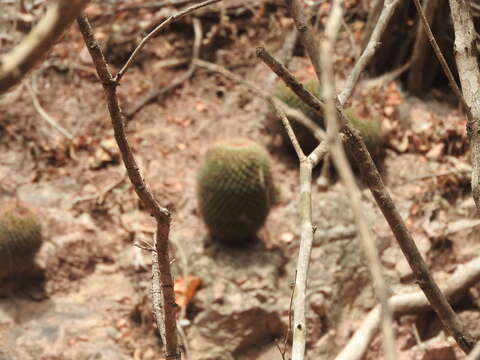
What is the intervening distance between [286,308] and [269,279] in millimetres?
143

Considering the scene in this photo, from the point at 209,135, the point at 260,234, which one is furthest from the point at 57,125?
the point at 260,234

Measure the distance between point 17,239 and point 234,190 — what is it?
2.95 ft

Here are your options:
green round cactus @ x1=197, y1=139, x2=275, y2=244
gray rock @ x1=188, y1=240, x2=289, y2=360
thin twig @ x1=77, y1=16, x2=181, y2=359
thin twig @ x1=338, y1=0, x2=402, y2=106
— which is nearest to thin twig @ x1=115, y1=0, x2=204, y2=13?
green round cactus @ x1=197, y1=139, x2=275, y2=244

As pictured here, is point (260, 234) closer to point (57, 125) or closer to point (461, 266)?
point (461, 266)

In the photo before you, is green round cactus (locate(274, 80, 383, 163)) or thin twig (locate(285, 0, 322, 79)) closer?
thin twig (locate(285, 0, 322, 79))

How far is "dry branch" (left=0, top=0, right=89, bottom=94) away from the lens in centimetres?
44

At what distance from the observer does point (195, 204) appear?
2.89 meters

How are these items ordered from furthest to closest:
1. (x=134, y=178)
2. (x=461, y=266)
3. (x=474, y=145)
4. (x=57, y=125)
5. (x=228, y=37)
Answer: (x=228, y=37)
(x=57, y=125)
(x=461, y=266)
(x=474, y=145)
(x=134, y=178)

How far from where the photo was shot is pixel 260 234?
8.90 feet

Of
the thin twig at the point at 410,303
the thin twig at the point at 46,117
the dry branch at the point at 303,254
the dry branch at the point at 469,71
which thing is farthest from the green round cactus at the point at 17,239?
the dry branch at the point at 469,71

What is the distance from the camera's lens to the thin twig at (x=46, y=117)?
3.27 meters

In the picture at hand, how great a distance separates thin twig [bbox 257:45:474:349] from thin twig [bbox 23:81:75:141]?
2491 millimetres

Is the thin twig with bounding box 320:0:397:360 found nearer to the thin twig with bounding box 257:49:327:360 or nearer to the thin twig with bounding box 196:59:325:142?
the thin twig with bounding box 196:59:325:142

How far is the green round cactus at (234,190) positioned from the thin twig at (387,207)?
1.43 metres
